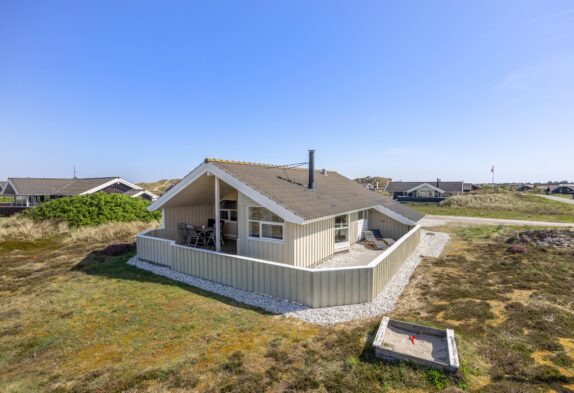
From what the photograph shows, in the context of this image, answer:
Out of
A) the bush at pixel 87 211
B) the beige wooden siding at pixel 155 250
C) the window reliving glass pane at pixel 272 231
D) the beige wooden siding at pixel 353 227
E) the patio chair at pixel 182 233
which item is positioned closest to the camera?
the window reliving glass pane at pixel 272 231

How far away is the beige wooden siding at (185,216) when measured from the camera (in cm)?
1394

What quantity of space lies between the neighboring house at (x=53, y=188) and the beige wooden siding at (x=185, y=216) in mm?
22067

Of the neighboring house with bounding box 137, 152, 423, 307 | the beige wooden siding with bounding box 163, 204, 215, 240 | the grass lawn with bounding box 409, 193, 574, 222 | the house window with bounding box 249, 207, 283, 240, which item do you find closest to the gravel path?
the grass lawn with bounding box 409, 193, 574, 222

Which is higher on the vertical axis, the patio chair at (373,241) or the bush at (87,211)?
the bush at (87,211)

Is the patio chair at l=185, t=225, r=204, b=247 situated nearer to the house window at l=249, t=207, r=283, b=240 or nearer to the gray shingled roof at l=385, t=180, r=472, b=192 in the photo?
the house window at l=249, t=207, r=283, b=240

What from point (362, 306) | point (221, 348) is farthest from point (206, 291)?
point (362, 306)

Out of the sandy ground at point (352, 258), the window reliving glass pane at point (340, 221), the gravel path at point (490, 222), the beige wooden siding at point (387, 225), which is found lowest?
the gravel path at point (490, 222)

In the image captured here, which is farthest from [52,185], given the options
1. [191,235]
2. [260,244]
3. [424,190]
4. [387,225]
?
[424,190]

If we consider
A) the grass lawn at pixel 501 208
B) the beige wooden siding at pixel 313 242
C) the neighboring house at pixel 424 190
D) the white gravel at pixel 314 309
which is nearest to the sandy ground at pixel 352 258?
the beige wooden siding at pixel 313 242

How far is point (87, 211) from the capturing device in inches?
822

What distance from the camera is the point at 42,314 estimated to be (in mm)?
7801

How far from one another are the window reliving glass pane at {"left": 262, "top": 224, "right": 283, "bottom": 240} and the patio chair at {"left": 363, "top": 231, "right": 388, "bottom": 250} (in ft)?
22.5

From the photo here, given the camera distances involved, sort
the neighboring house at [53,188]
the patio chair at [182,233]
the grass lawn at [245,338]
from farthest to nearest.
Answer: the neighboring house at [53,188] → the patio chair at [182,233] → the grass lawn at [245,338]

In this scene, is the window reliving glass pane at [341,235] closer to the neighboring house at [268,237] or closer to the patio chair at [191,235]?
the neighboring house at [268,237]
